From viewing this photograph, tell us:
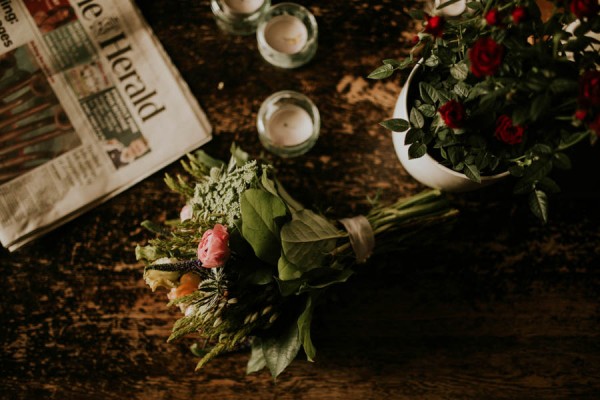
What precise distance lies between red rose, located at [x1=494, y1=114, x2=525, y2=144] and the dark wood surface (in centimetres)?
24

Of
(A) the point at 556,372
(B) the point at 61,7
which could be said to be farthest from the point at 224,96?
(A) the point at 556,372

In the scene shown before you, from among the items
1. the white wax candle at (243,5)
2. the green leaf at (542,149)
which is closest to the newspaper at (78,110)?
the white wax candle at (243,5)

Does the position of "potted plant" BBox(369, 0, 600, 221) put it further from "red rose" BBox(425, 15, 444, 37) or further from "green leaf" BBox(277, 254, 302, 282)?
"green leaf" BBox(277, 254, 302, 282)

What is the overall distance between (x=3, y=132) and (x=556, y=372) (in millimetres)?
970

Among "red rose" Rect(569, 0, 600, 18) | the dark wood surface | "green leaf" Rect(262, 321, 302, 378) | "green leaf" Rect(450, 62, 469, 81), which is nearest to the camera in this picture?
"red rose" Rect(569, 0, 600, 18)

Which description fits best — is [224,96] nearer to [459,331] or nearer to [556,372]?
[459,331]

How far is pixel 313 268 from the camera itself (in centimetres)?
59

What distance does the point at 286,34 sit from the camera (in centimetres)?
81

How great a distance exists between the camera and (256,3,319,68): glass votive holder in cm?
78

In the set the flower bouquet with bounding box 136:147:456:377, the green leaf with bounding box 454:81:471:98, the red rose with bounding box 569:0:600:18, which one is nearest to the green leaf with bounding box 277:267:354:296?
the flower bouquet with bounding box 136:147:456:377

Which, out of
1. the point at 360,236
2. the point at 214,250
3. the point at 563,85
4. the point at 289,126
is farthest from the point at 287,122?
the point at 563,85

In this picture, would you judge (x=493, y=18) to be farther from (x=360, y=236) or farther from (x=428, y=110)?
(x=360, y=236)

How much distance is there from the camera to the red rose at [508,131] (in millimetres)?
494

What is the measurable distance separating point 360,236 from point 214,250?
23 centimetres
